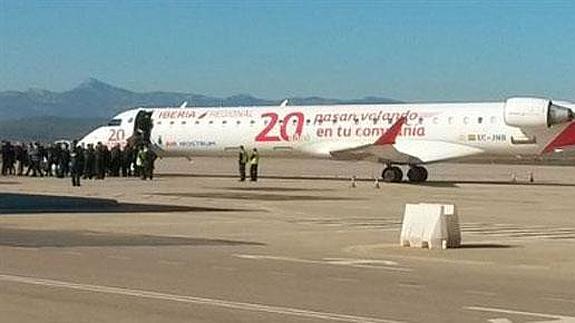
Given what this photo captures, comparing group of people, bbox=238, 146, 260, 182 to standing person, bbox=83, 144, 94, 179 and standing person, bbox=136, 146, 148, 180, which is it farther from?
standing person, bbox=83, 144, 94, 179

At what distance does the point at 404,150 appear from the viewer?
56.5 metres

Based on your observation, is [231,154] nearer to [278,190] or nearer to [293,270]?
Answer: [278,190]

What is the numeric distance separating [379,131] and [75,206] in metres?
24.5

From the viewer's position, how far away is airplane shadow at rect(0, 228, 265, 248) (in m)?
23.4

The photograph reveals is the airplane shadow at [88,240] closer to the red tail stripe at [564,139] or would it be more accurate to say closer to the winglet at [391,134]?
the winglet at [391,134]

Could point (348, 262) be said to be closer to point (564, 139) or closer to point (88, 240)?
point (88, 240)

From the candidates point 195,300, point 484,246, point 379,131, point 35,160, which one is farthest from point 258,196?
point 195,300

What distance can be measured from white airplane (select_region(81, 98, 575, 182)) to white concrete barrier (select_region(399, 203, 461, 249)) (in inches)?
1208

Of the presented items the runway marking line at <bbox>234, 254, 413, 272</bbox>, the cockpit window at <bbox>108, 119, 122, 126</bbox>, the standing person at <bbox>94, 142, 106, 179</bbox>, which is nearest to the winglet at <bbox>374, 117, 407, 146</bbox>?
the standing person at <bbox>94, 142, 106, 179</bbox>

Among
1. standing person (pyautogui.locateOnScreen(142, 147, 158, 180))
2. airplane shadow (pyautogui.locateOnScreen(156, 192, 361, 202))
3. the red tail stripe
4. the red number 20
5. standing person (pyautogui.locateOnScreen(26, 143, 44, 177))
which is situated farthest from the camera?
standing person (pyautogui.locateOnScreen(26, 143, 44, 177))

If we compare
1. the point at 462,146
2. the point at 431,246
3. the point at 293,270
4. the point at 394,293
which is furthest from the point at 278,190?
the point at 394,293

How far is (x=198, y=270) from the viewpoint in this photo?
18.8 m

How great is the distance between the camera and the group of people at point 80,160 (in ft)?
189

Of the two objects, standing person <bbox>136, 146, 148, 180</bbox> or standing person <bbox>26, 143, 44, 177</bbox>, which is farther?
standing person <bbox>26, 143, 44, 177</bbox>
